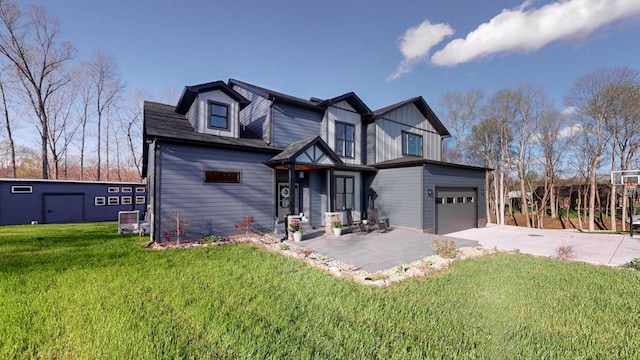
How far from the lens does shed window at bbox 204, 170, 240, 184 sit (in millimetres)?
8602

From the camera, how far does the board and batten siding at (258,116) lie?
10484 mm

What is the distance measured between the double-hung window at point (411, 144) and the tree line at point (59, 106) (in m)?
25.9

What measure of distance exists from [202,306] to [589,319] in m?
5.39

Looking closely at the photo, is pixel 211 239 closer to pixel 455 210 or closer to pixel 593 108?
pixel 455 210

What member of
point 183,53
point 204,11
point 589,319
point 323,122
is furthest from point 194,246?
point 183,53

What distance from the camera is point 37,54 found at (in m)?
18.7

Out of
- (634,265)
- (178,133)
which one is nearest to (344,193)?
(178,133)

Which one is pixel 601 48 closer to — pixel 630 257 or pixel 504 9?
pixel 504 9

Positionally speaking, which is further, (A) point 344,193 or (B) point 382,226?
(A) point 344,193

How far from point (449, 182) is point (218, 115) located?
11134 mm

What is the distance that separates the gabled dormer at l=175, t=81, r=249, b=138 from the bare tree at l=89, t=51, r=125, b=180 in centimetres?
2015

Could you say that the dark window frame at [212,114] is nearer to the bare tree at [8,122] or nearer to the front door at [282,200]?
the front door at [282,200]

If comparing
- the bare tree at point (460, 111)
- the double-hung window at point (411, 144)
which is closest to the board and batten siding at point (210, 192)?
the double-hung window at point (411, 144)

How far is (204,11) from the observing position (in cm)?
997
